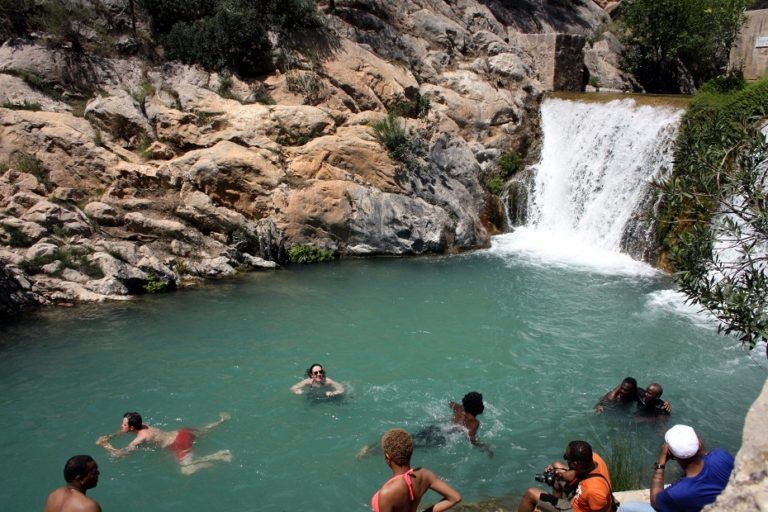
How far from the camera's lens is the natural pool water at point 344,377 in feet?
27.8

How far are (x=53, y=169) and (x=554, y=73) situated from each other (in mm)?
21820

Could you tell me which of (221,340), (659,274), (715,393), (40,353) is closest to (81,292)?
(40,353)

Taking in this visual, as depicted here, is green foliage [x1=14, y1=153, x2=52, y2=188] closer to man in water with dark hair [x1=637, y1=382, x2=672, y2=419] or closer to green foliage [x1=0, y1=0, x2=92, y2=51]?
green foliage [x1=0, y1=0, x2=92, y2=51]

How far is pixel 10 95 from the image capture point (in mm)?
19703

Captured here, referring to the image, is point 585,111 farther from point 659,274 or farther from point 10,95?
point 10,95

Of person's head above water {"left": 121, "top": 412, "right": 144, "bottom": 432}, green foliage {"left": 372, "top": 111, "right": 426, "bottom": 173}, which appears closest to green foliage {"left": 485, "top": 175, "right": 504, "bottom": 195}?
green foliage {"left": 372, "top": 111, "right": 426, "bottom": 173}

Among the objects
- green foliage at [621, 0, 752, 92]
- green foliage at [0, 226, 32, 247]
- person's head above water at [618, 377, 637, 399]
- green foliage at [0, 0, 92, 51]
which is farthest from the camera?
green foliage at [621, 0, 752, 92]

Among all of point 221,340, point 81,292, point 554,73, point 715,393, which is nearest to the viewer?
point 715,393

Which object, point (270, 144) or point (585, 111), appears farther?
point (585, 111)

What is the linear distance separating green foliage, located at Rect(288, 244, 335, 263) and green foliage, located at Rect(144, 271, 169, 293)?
436cm

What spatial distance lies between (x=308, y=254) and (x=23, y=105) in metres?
10.6

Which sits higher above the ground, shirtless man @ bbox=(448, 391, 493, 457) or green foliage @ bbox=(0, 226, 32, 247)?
green foliage @ bbox=(0, 226, 32, 247)

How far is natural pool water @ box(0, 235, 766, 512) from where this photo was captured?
8.48 meters

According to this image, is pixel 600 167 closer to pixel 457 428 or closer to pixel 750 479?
pixel 457 428
